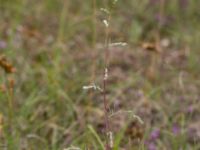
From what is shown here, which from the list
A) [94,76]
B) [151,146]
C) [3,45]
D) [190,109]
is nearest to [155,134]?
[151,146]

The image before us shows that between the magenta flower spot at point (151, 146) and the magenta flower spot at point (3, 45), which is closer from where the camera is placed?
the magenta flower spot at point (151, 146)

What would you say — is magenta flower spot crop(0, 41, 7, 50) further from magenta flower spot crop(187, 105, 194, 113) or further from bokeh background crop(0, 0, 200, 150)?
magenta flower spot crop(187, 105, 194, 113)

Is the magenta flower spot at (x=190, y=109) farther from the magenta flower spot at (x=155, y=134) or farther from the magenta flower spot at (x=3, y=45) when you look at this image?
the magenta flower spot at (x=3, y=45)

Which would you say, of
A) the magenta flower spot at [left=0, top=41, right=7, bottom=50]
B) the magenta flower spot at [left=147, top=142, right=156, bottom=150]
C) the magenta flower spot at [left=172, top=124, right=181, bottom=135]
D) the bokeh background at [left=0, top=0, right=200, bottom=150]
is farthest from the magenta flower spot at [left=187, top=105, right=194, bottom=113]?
the magenta flower spot at [left=0, top=41, right=7, bottom=50]

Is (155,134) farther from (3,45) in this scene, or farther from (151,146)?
(3,45)

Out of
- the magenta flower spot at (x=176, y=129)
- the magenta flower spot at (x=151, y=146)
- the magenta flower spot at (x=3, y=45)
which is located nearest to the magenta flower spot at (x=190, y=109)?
the magenta flower spot at (x=176, y=129)

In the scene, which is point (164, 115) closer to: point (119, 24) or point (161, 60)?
point (161, 60)

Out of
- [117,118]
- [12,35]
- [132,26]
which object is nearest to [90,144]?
[117,118]

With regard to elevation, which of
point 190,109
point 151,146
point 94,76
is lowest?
point 151,146

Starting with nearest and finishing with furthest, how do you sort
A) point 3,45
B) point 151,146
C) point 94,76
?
point 151,146 → point 94,76 → point 3,45
